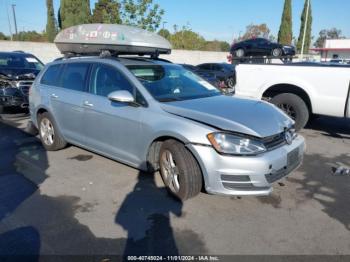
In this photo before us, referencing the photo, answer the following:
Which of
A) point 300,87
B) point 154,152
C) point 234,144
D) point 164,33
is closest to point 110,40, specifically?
point 154,152

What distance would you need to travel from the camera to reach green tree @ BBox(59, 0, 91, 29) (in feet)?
91.8

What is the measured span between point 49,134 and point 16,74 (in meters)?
3.96

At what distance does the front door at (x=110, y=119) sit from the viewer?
163 inches

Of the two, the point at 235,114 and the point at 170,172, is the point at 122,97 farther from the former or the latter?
the point at 235,114

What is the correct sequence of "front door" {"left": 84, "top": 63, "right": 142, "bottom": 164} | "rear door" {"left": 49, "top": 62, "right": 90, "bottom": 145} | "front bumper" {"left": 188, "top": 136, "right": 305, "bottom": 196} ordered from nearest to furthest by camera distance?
"front bumper" {"left": 188, "top": 136, "right": 305, "bottom": 196} < "front door" {"left": 84, "top": 63, "right": 142, "bottom": 164} < "rear door" {"left": 49, "top": 62, "right": 90, "bottom": 145}

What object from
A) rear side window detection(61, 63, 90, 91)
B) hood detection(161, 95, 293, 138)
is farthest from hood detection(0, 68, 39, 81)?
hood detection(161, 95, 293, 138)

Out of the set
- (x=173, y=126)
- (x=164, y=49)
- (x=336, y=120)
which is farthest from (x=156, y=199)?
(x=336, y=120)

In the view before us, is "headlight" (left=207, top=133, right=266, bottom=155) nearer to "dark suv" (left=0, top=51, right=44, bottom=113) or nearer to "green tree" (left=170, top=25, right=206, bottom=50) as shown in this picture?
"dark suv" (left=0, top=51, right=44, bottom=113)

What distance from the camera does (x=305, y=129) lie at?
7.58m

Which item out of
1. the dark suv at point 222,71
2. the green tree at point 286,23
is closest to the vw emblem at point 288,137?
the dark suv at point 222,71

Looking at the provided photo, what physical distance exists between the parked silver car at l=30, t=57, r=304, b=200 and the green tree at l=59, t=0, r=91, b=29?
2483 cm

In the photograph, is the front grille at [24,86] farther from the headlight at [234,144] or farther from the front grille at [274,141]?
the front grille at [274,141]

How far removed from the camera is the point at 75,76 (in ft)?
16.6

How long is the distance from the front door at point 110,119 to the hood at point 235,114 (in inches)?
22.3
